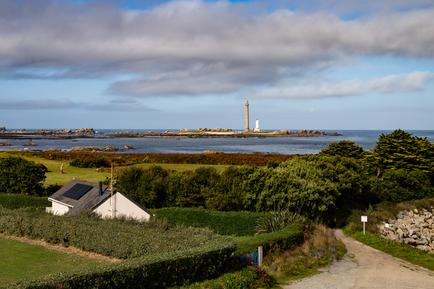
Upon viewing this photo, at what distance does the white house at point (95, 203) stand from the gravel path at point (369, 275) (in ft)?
37.0

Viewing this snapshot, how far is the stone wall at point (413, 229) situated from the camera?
103ft

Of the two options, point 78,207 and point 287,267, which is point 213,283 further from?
point 78,207

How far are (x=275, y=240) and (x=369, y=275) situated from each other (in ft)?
14.1

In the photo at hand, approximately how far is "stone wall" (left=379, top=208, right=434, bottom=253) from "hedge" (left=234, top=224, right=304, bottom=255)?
9.15m

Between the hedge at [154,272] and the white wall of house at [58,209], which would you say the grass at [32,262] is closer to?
the hedge at [154,272]

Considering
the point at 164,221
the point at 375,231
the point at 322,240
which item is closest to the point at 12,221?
the point at 164,221

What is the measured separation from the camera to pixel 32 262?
21031 mm

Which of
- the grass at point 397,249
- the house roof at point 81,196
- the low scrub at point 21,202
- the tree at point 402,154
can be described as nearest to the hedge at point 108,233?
the house roof at point 81,196

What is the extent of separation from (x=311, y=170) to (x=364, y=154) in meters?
19.5

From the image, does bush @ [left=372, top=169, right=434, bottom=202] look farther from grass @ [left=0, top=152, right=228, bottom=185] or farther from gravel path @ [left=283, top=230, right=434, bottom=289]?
gravel path @ [left=283, top=230, right=434, bottom=289]

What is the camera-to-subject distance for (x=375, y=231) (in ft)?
107

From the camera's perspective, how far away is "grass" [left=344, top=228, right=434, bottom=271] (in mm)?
26141

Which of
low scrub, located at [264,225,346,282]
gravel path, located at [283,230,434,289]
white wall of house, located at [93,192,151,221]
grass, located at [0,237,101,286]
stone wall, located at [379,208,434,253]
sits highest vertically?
white wall of house, located at [93,192,151,221]

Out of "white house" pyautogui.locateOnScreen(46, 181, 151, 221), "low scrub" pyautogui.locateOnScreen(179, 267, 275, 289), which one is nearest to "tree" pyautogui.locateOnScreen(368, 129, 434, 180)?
"white house" pyautogui.locateOnScreen(46, 181, 151, 221)
